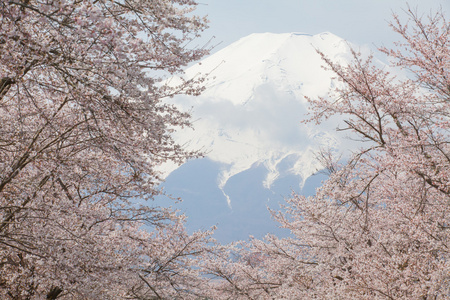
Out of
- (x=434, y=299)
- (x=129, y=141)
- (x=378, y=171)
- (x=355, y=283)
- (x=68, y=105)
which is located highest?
(x=68, y=105)

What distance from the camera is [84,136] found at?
18.4 ft

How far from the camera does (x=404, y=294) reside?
6148mm

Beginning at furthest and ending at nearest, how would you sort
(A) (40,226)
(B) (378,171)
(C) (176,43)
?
(B) (378,171) → (A) (40,226) → (C) (176,43)

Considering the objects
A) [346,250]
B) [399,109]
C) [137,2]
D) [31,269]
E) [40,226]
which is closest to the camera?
[137,2]

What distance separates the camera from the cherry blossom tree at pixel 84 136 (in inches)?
143

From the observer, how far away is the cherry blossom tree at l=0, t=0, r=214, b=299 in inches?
143

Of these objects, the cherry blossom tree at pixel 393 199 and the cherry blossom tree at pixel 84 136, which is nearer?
the cherry blossom tree at pixel 84 136

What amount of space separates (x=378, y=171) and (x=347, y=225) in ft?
12.2

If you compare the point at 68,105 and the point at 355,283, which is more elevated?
the point at 68,105

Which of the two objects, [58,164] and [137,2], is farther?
[58,164]

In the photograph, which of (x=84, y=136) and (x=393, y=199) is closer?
(x=84, y=136)

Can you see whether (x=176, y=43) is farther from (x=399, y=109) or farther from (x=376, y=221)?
(x=376, y=221)

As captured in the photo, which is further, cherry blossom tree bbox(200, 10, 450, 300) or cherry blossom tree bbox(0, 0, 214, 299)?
cherry blossom tree bbox(200, 10, 450, 300)

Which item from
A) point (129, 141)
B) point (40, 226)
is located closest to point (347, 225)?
point (129, 141)
